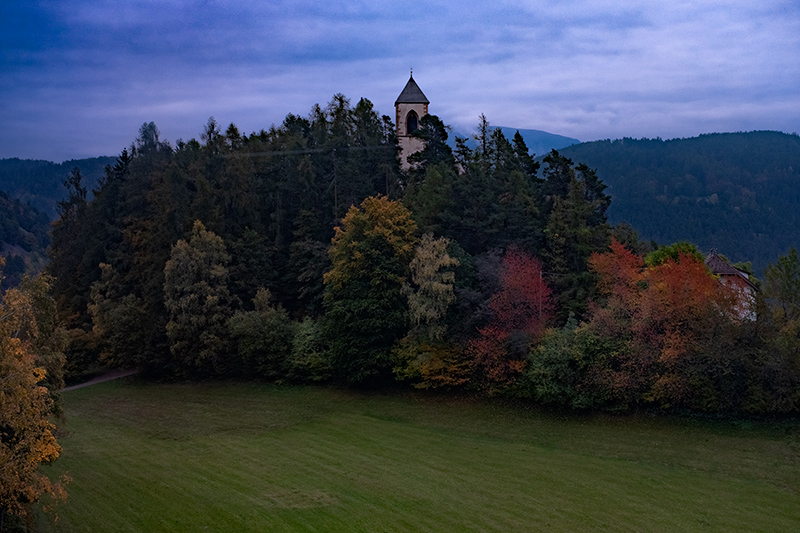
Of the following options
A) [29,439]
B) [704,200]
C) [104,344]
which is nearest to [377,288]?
[104,344]

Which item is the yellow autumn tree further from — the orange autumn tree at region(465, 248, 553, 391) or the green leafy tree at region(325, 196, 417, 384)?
the orange autumn tree at region(465, 248, 553, 391)

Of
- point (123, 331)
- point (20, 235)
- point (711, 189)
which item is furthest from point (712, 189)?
point (20, 235)

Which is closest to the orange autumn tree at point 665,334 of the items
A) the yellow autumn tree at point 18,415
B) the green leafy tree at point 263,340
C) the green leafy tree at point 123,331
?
the green leafy tree at point 263,340

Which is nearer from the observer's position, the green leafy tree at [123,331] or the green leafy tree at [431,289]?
the green leafy tree at [431,289]

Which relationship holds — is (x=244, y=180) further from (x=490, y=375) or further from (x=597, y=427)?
(x=597, y=427)

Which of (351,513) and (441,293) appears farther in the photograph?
(441,293)

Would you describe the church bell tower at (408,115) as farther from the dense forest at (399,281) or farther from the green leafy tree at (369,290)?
the green leafy tree at (369,290)
